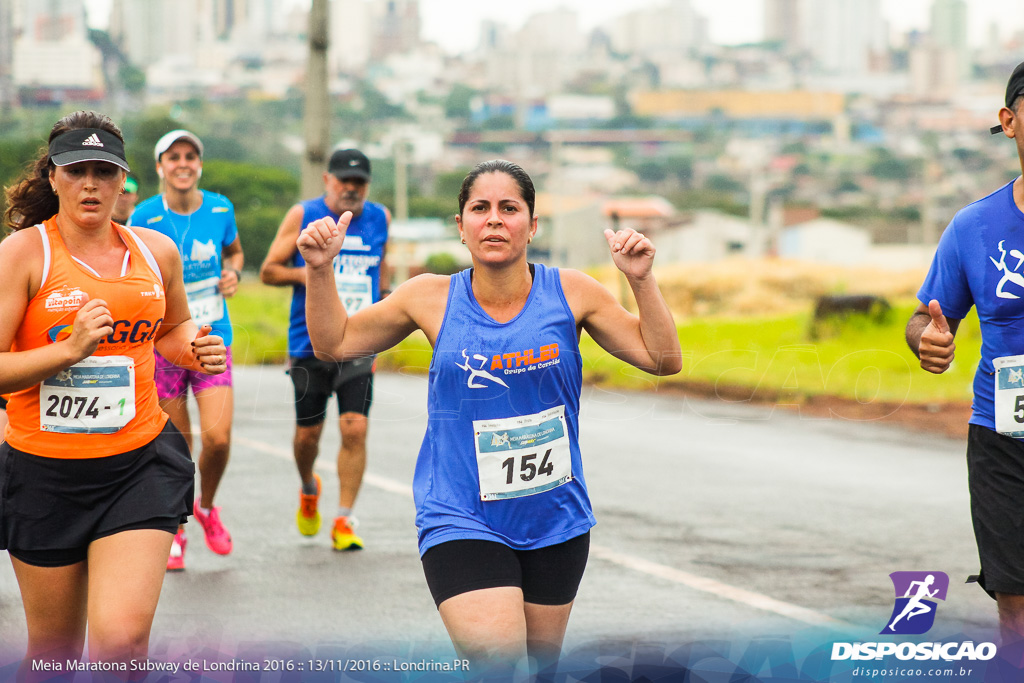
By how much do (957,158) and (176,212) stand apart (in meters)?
45.7

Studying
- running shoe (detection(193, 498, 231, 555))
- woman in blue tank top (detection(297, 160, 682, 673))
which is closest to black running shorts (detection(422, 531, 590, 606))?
woman in blue tank top (detection(297, 160, 682, 673))

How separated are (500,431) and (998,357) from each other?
158cm

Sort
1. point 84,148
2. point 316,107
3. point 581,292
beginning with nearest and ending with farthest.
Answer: point 84,148, point 581,292, point 316,107

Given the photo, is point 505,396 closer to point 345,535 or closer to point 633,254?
point 633,254

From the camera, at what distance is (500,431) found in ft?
12.3

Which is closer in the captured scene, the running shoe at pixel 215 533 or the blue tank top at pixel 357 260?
the running shoe at pixel 215 533

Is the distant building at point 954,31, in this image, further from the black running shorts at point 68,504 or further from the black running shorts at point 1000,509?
the black running shorts at point 68,504

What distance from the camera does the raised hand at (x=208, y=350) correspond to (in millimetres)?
4094

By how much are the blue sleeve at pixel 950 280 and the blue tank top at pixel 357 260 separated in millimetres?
4043

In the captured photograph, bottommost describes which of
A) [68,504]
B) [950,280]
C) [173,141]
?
[68,504]

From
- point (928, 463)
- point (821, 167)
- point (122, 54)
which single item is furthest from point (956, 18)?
point (928, 463)

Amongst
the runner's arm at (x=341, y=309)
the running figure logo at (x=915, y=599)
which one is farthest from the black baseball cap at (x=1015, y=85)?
the running figure logo at (x=915, y=599)

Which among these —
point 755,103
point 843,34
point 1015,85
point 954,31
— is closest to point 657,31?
point 755,103

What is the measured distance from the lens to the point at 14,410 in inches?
153
